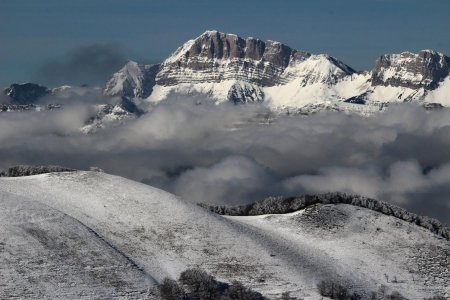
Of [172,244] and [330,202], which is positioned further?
→ [330,202]

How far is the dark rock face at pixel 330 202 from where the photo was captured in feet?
579

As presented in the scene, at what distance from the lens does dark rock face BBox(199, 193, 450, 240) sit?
17654 cm

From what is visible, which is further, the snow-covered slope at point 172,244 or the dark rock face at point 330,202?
the dark rock face at point 330,202

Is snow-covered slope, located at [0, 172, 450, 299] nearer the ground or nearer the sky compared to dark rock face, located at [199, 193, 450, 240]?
nearer the ground

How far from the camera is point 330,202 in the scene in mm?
182625

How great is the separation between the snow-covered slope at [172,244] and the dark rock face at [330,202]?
20.9 ft

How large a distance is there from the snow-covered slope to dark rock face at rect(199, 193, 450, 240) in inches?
251

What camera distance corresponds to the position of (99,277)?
129625 millimetres

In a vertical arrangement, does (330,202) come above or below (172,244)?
above

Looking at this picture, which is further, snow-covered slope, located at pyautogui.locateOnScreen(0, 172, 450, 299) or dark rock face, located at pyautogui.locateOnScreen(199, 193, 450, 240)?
dark rock face, located at pyautogui.locateOnScreen(199, 193, 450, 240)

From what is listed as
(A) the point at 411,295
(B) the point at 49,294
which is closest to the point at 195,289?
(B) the point at 49,294

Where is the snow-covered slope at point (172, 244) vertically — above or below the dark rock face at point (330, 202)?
below

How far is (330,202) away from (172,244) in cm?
4468

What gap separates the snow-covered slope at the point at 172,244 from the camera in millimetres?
130750
